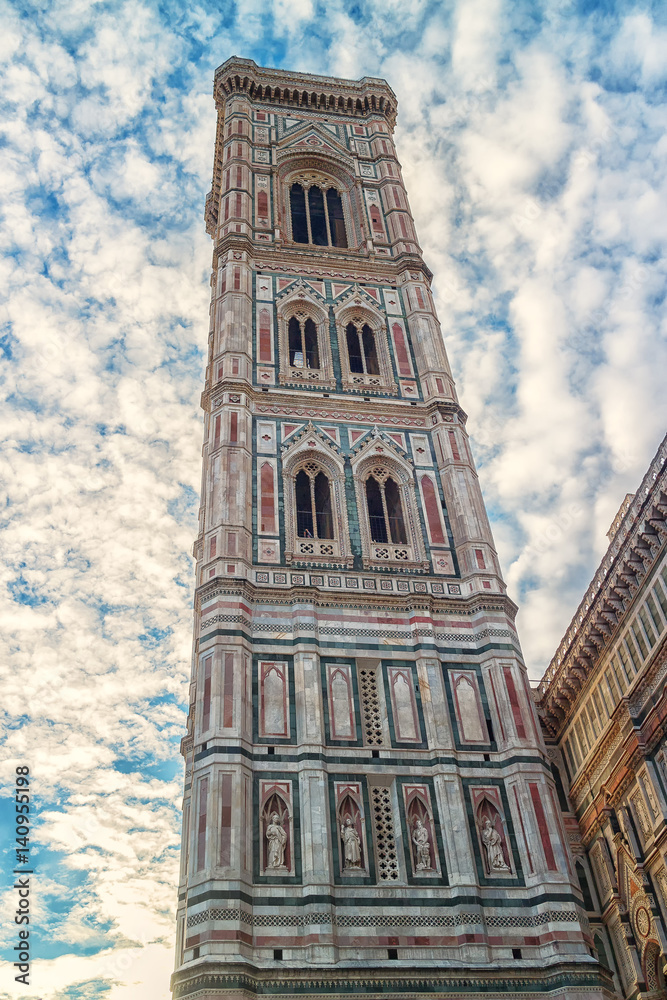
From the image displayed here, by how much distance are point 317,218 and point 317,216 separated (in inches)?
5.3

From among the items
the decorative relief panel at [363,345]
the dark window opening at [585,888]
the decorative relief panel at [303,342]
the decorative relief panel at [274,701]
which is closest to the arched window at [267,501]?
the decorative relief panel at [303,342]

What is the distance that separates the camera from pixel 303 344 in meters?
30.6

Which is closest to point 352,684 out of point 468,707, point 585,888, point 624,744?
point 468,707

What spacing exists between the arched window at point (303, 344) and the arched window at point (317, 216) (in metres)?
5.15

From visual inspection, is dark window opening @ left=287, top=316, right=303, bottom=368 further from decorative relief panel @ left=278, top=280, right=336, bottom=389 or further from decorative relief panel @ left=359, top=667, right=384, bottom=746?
decorative relief panel @ left=359, top=667, right=384, bottom=746

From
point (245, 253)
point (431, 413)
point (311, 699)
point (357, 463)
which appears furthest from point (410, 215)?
point (311, 699)

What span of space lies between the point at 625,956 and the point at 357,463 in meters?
13.3

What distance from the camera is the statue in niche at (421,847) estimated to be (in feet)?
63.7

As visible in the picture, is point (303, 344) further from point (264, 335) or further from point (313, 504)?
point (313, 504)

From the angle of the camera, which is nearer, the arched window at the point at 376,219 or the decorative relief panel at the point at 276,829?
the decorative relief panel at the point at 276,829

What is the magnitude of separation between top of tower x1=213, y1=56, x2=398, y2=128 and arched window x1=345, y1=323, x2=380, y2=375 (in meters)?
14.8

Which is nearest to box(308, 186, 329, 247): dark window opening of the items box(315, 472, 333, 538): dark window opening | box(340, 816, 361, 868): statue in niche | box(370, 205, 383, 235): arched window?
box(370, 205, 383, 235): arched window

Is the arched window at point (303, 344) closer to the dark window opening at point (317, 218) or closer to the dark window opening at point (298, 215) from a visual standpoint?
the dark window opening at point (317, 218)

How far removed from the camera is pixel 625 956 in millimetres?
24375
